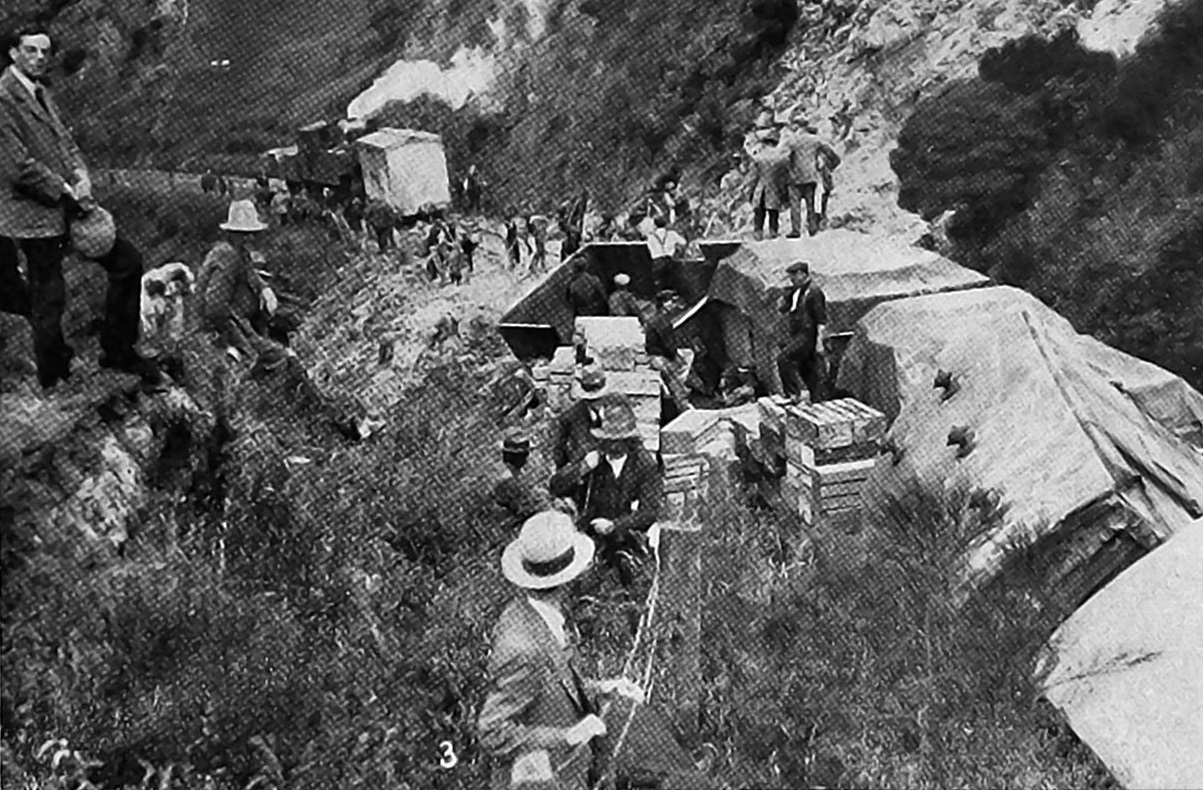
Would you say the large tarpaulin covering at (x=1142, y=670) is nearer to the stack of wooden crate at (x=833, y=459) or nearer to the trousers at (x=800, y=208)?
the stack of wooden crate at (x=833, y=459)

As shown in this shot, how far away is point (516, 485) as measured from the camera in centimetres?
352

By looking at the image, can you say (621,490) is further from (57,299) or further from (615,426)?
(57,299)

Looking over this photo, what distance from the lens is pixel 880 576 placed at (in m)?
3.24

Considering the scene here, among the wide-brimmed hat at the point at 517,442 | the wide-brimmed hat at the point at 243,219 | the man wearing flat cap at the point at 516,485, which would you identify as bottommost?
the man wearing flat cap at the point at 516,485

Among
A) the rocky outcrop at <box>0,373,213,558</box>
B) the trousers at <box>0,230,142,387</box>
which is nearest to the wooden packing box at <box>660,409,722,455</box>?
the rocky outcrop at <box>0,373,213,558</box>

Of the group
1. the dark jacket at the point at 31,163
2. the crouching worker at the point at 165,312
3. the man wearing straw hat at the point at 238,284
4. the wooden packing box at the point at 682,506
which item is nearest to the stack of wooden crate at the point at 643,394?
the wooden packing box at the point at 682,506

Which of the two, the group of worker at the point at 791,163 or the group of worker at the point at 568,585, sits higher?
the group of worker at the point at 791,163

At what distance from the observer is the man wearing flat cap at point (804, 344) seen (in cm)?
338

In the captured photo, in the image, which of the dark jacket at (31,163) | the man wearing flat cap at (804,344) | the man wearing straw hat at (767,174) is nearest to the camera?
the man wearing flat cap at (804,344)

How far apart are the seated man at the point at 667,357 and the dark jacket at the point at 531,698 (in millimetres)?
658

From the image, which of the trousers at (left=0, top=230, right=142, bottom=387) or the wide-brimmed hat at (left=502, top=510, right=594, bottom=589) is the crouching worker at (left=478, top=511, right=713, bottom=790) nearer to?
the wide-brimmed hat at (left=502, top=510, right=594, bottom=589)

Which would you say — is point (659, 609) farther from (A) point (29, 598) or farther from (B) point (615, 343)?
(A) point (29, 598)

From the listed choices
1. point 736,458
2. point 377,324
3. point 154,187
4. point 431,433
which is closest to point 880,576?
point 736,458

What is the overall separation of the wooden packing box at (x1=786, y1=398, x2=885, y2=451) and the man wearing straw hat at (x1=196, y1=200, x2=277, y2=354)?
1307 mm
